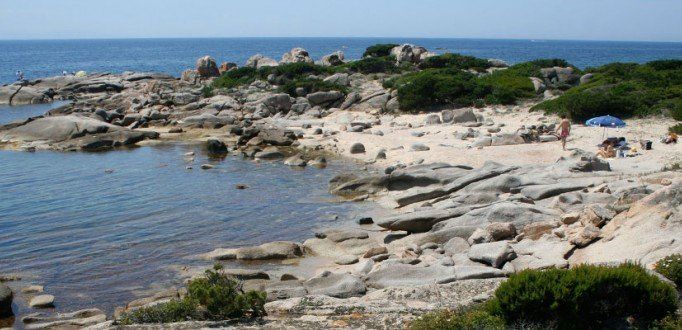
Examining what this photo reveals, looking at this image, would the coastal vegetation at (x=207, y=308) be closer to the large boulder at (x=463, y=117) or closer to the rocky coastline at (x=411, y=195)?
the rocky coastline at (x=411, y=195)

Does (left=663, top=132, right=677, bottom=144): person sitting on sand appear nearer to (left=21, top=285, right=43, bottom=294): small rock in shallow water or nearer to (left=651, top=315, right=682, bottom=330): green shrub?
(left=651, top=315, right=682, bottom=330): green shrub

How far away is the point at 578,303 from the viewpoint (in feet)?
28.6

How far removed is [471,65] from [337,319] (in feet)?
169

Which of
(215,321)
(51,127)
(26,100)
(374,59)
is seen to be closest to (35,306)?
(215,321)

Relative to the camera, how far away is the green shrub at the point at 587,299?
8742mm

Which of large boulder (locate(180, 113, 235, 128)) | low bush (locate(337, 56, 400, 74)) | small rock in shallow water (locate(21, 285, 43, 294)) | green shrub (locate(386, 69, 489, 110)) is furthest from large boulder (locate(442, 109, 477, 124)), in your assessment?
small rock in shallow water (locate(21, 285, 43, 294))

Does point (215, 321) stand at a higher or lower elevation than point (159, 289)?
higher

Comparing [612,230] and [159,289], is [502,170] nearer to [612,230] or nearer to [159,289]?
[612,230]

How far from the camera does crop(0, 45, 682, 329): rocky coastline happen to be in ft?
41.8

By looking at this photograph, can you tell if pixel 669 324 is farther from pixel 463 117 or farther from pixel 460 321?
pixel 463 117

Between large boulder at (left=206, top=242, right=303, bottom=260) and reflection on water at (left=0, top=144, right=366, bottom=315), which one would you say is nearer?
reflection on water at (left=0, top=144, right=366, bottom=315)

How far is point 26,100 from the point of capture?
6369cm

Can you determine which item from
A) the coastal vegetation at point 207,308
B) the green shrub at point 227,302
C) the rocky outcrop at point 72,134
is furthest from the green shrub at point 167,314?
the rocky outcrop at point 72,134

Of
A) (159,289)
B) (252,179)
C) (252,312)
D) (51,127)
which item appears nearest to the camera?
(252,312)
